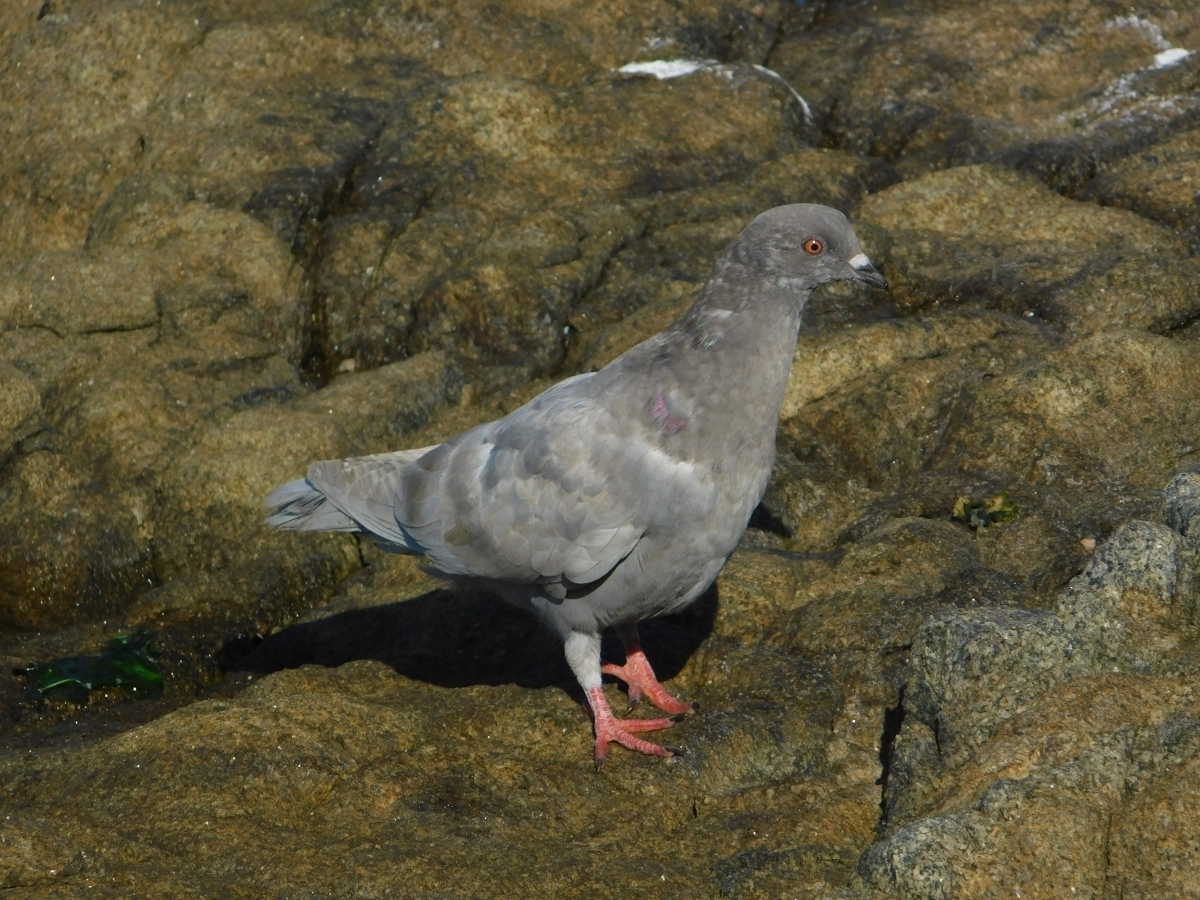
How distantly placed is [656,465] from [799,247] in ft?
4.03

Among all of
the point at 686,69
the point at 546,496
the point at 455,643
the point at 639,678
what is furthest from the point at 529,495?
the point at 686,69

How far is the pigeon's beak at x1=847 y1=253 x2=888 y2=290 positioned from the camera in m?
6.32

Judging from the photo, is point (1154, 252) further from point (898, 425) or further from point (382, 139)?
point (382, 139)

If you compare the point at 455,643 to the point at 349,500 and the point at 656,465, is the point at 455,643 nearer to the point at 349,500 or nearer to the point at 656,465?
the point at 349,500

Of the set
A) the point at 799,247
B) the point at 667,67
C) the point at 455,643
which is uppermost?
the point at 799,247

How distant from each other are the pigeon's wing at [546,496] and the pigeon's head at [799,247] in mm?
1006

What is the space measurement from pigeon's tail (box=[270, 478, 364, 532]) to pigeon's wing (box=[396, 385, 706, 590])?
41cm

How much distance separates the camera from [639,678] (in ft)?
21.9

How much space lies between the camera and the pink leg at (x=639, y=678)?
21.2 ft

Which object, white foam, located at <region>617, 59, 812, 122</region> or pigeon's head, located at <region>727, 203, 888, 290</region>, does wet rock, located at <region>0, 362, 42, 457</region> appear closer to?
pigeon's head, located at <region>727, 203, 888, 290</region>

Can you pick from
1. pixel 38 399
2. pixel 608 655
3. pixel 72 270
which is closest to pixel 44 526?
pixel 38 399

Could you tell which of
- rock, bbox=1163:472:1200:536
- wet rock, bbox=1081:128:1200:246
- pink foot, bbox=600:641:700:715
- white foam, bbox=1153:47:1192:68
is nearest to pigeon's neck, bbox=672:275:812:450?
pink foot, bbox=600:641:700:715

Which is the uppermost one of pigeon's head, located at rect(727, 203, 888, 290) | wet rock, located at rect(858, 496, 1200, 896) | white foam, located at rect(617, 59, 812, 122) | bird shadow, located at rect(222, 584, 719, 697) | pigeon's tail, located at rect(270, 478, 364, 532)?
pigeon's head, located at rect(727, 203, 888, 290)

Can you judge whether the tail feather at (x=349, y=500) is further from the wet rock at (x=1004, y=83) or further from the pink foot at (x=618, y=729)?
the wet rock at (x=1004, y=83)
